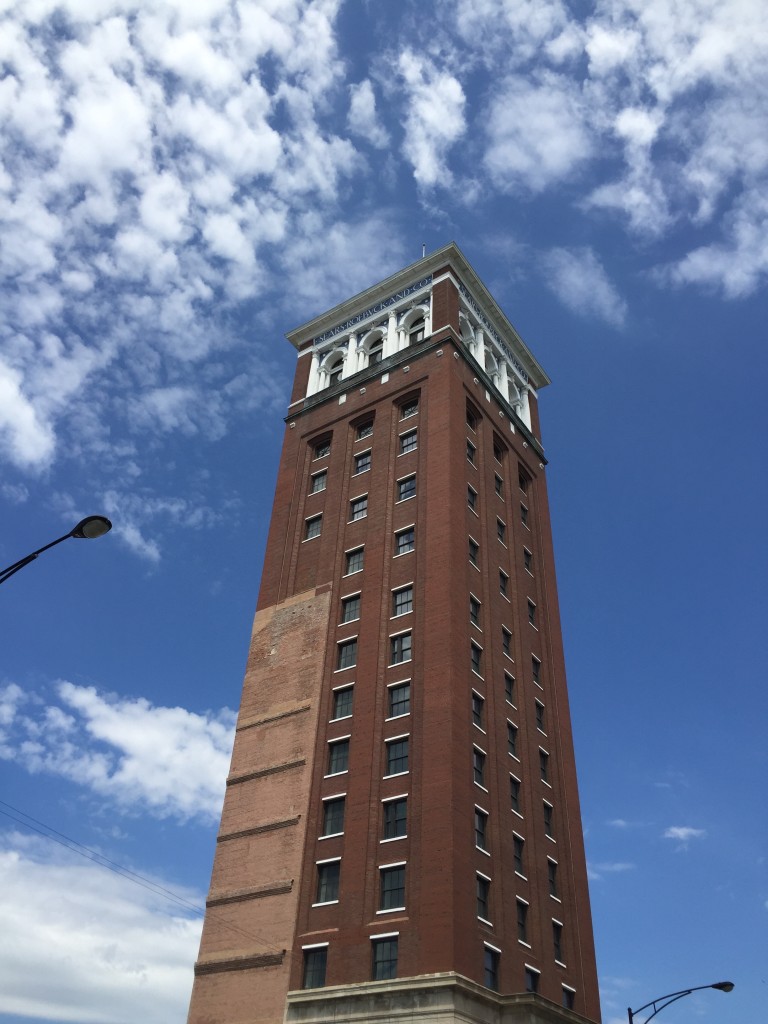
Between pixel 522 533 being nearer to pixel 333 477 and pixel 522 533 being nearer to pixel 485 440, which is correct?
pixel 485 440

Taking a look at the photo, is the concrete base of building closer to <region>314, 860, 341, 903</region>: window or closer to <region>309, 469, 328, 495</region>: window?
<region>314, 860, 341, 903</region>: window

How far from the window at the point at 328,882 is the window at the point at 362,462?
2488 cm

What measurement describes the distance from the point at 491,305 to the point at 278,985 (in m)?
48.6

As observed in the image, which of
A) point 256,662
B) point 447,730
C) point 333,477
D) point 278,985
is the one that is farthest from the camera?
point 333,477

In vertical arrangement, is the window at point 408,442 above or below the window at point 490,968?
above

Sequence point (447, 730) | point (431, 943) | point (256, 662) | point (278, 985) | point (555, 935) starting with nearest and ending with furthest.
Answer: point (431, 943), point (278, 985), point (447, 730), point (555, 935), point (256, 662)

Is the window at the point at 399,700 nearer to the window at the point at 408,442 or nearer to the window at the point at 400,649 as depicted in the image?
the window at the point at 400,649

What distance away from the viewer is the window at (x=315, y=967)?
38000mm

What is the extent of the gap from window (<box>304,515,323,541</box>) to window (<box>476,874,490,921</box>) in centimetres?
2373

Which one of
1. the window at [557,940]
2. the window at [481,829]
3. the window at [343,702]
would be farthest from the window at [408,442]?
the window at [557,940]

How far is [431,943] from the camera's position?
35.6m

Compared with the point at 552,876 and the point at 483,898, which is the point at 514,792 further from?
the point at 483,898

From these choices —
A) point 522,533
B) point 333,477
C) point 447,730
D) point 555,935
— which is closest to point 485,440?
point 522,533

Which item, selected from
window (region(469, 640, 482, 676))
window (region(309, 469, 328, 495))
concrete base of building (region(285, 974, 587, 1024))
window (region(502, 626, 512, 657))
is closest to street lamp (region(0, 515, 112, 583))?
concrete base of building (region(285, 974, 587, 1024))
